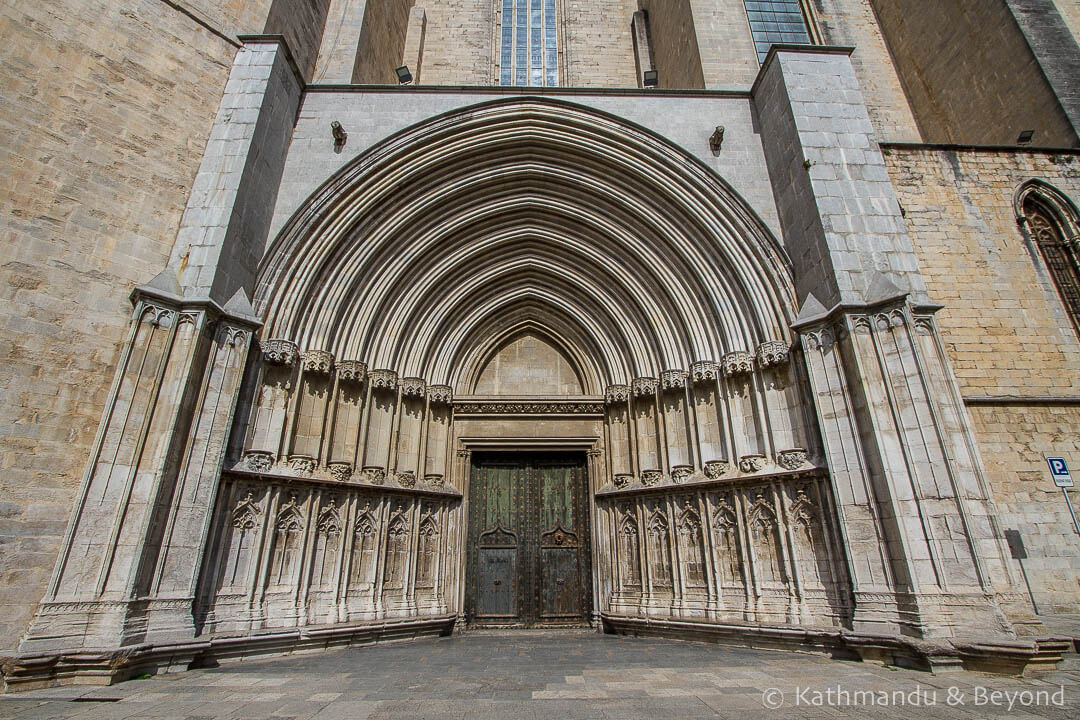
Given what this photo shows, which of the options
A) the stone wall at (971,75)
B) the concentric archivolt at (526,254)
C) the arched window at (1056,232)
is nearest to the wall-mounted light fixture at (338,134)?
the concentric archivolt at (526,254)

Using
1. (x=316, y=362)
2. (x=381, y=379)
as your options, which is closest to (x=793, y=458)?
(x=381, y=379)

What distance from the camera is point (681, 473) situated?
6719 mm

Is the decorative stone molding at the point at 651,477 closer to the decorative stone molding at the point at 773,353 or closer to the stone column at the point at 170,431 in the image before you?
the decorative stone molding at the point at 773,353

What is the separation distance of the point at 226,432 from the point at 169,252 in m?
2.15

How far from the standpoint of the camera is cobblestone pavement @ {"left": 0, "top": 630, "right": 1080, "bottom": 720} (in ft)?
9.96

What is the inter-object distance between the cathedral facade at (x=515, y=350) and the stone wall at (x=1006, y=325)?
0.16ft

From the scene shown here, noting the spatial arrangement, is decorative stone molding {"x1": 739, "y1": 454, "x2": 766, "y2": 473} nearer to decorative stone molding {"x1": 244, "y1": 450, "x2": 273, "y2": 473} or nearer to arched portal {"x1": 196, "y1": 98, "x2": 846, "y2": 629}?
arched portal {"x1": 196, "y1": 98, "x2": 846, "y2": 629}

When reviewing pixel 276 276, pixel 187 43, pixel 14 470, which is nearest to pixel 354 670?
pixel 14 470

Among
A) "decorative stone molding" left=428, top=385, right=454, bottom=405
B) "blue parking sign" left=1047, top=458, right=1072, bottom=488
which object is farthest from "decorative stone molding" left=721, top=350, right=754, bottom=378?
"decorative stone molding" left=428, top=385, right=454, bottom=405

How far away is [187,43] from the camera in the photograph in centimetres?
632

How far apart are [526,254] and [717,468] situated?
14.8 feet

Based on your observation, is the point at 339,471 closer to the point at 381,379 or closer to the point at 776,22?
the point at 381,379

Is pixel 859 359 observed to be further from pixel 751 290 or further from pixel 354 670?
pixel 354 670

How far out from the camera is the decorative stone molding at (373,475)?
6.57 metres
